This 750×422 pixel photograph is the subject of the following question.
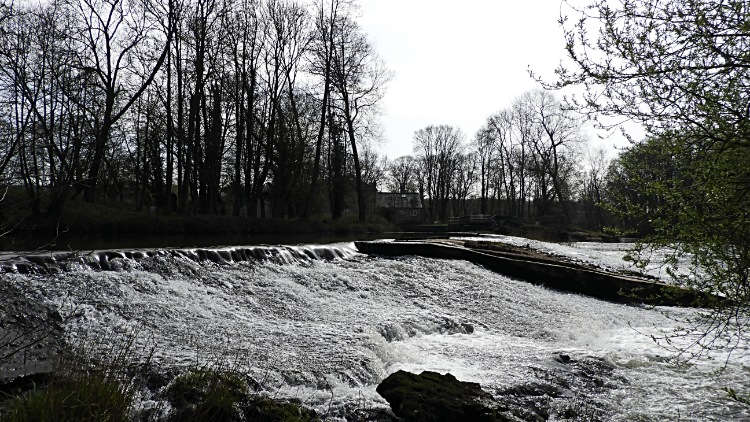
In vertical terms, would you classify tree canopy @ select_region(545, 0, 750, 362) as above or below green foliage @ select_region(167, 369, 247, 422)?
above

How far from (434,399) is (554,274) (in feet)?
26.8

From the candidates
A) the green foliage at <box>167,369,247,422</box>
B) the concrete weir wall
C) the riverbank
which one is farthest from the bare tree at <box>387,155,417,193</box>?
the green foliage at <box>167,369,247,422</box>

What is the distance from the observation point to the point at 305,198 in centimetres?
3038

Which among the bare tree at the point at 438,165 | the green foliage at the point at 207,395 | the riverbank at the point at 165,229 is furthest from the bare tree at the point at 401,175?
the green foliage at the point at 207,395

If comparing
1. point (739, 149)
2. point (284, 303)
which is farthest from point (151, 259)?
point (739, 149)

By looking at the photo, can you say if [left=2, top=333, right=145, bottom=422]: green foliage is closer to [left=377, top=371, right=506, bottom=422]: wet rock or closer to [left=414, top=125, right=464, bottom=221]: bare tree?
[left=377, top=371, right=506, bottom=422]: wet rock

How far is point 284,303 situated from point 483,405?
14.8 feet

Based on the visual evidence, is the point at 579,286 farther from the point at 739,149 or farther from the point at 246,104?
the point at 246,104

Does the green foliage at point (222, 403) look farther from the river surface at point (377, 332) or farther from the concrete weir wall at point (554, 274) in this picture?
the concrete weir wall at point (554, 274)

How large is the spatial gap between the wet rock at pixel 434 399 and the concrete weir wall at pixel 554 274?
614 centimetres

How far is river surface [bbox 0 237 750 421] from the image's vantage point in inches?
187

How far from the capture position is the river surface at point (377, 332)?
476 cm

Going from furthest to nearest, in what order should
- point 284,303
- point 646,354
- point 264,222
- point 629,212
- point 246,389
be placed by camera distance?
point 264,222
point 284,303
point 646,354
point 629,212
point 246,389

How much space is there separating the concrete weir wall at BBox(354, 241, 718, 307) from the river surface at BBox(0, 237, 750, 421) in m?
0.47
